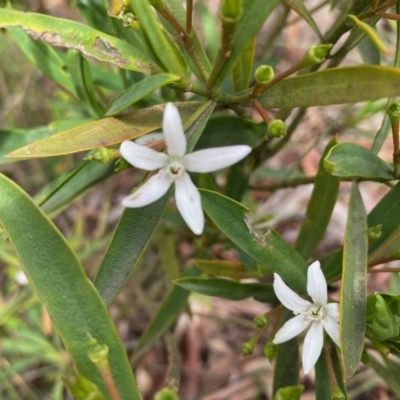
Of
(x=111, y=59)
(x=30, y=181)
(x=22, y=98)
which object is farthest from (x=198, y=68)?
(x=30, y=181)

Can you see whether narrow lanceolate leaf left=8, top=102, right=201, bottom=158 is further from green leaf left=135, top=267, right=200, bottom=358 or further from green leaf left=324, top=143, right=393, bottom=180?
green leaf left=135, top=267, right=200, bottom=358

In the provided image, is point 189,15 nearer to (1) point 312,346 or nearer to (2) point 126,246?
(2) point 126,246

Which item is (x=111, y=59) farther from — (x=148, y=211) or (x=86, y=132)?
(x=148, y=211)

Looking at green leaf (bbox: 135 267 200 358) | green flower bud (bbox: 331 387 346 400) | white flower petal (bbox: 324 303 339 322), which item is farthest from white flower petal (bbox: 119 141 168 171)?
green leaf (bbox: 135 267 200 358)

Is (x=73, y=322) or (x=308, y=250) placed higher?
(x=73, y=322)

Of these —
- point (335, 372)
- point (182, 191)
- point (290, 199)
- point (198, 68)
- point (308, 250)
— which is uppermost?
point (198, 68)

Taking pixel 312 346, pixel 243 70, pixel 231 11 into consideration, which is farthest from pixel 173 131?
pixel 312 346

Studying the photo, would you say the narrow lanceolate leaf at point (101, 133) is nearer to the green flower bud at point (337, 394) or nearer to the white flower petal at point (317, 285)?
the white flower petal at point (317, 285)
